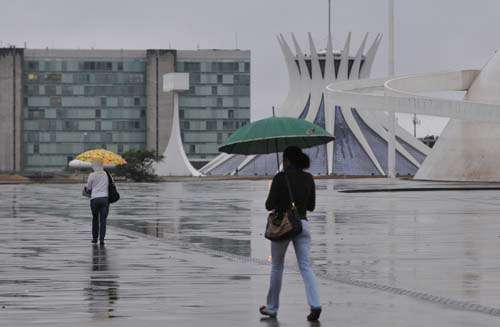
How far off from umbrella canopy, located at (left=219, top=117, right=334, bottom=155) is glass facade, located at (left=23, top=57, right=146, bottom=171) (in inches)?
5434

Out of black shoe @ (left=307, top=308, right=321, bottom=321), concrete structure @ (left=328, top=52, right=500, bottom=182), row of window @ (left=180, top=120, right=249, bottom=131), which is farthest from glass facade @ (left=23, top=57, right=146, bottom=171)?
black shoe @ (left=307, top=308, right=321, bottom=321)

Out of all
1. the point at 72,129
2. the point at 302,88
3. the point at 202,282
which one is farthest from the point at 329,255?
the point at 72,129

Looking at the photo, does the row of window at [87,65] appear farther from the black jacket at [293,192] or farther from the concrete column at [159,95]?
the black jacket at [293,192]

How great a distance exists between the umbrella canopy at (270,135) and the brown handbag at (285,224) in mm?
7878

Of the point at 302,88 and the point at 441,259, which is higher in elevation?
the point at 302,88

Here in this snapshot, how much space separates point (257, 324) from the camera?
11.6 meters

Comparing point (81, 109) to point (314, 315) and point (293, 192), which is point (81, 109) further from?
point (314, 315)

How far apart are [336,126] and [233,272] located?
102 m

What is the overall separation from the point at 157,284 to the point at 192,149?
151m

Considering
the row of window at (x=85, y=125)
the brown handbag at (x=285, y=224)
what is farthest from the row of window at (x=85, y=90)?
the brown handbag at (x=285, y=224)

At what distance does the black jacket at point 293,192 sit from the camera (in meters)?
12.5

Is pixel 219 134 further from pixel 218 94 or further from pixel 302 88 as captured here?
pixel 302 88

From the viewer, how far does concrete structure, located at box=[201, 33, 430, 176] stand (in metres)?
112

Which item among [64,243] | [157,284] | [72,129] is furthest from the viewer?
[72,129]
